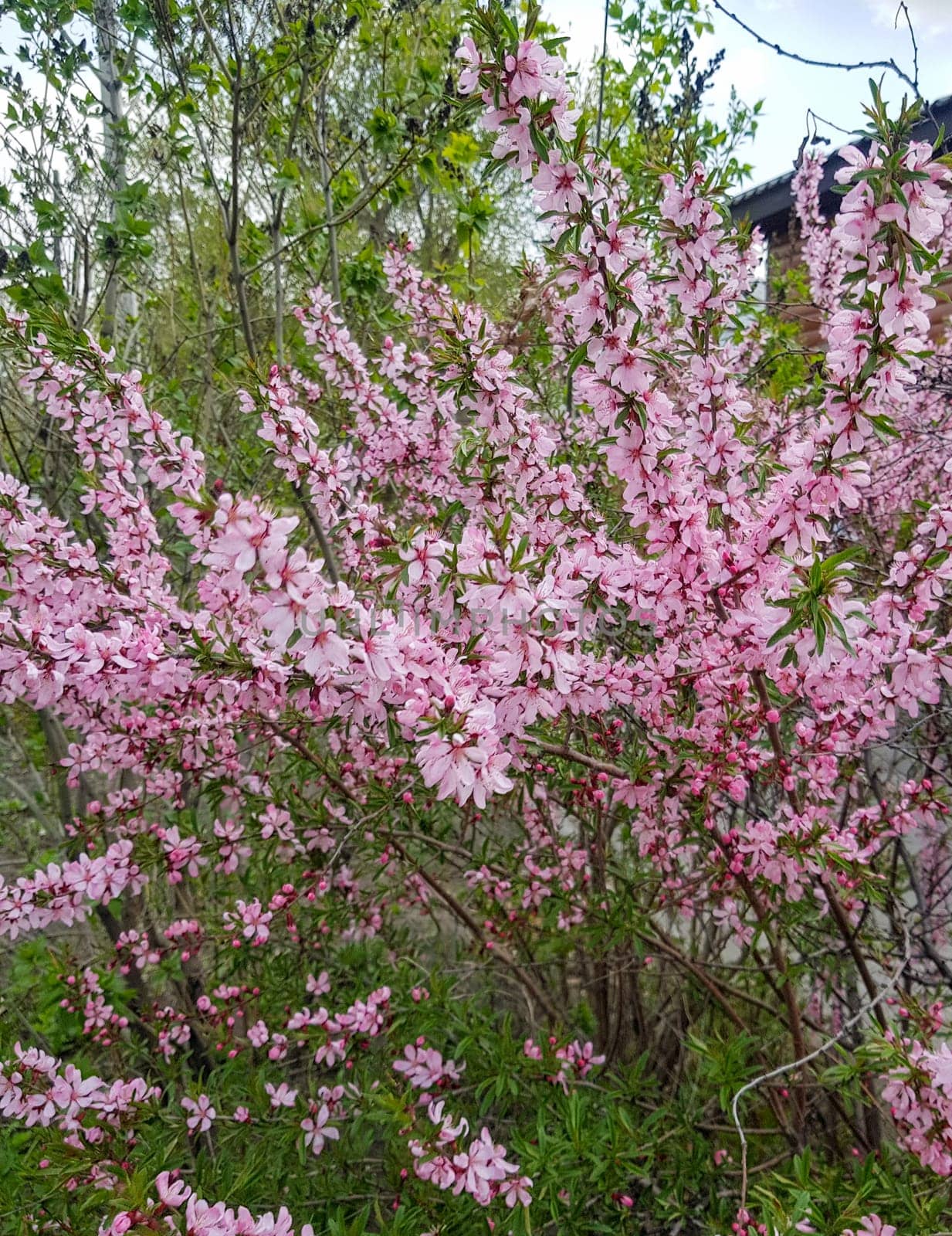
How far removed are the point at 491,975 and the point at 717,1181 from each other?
1518mm

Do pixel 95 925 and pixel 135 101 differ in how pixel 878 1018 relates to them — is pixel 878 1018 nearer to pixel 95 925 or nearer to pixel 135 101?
pixel 95 925

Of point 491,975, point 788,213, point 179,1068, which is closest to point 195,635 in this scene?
point 179,1068

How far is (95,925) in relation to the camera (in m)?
4.59

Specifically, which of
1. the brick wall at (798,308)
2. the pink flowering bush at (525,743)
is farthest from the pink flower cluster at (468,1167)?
the brick wall at (798,308)

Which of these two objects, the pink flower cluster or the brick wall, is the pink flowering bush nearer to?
the pink flower cluster

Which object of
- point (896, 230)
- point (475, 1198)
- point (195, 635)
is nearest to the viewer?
point (896, 230)

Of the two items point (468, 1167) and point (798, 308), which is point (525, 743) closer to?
point (468, 1167)

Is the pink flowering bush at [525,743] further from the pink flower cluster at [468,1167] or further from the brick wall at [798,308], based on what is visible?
the brick wall at [798,308]

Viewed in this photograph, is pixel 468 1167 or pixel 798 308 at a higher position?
pixel 798 308

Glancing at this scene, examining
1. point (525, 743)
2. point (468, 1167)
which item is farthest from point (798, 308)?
point (468, 1167)

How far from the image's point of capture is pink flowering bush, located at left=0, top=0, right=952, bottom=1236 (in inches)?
61.0

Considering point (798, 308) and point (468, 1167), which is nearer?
point (468, 1167)

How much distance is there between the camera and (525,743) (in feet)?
6.58

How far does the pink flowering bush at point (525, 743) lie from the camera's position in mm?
1550
